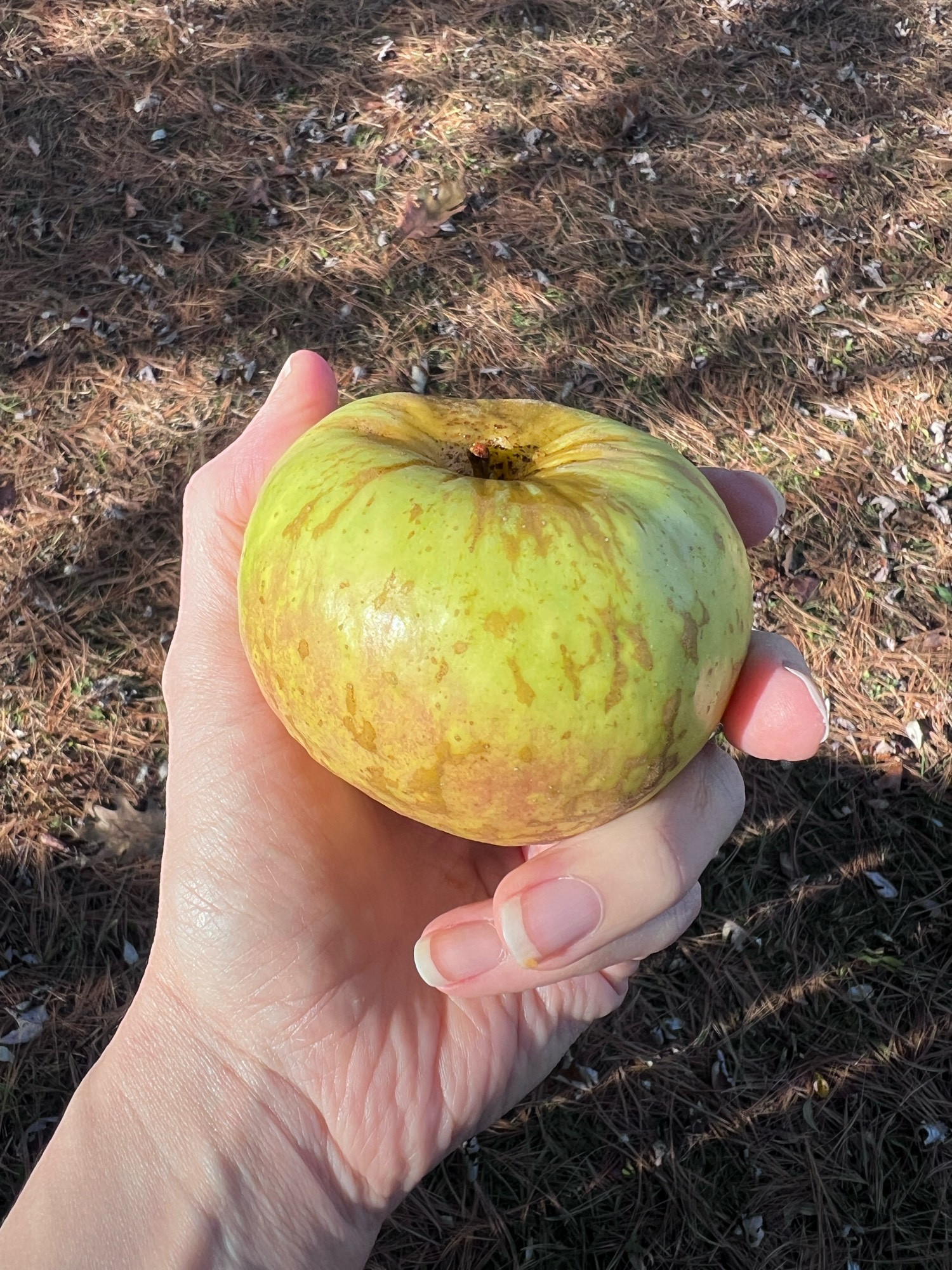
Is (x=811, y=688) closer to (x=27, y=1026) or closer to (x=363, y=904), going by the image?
(x=363, y=904)

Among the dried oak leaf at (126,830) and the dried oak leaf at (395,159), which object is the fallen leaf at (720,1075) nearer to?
the dried oak leaf at (126,830)

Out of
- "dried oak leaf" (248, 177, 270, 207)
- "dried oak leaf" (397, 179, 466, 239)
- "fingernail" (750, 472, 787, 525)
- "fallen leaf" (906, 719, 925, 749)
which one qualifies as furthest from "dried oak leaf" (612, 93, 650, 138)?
"fingernail" (750, 472, 787, 525)

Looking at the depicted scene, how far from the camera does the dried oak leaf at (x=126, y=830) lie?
4.14m

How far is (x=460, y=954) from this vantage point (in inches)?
93.2

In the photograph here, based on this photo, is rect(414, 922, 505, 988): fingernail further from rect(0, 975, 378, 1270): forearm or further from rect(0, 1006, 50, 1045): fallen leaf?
rect(0, 1006, 50, 1045): fallen leaf

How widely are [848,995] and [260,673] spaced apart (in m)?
3.15

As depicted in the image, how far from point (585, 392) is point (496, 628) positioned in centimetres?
391

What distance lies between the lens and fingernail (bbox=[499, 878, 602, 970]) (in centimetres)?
227

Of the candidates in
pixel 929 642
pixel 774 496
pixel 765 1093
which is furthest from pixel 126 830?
pixel 929 642

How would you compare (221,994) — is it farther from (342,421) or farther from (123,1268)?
(342,421)

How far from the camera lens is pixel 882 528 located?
205 inches

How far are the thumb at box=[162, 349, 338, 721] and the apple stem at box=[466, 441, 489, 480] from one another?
0.85 meters

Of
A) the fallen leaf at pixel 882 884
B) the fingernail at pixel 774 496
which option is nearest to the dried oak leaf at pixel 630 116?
the fingernail at pixel 774 496

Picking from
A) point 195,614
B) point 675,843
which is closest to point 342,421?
point 195,614
